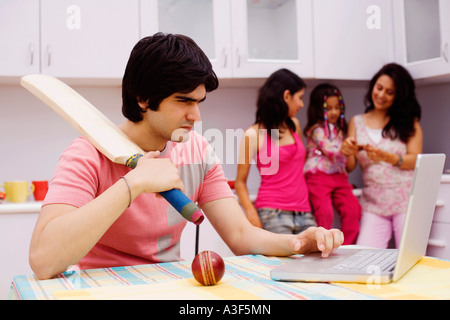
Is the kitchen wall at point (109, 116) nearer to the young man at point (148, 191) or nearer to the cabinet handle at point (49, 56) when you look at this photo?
the cabinet handle at point (49, 56)

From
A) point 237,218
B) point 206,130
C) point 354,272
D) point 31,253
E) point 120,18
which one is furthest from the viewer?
point 206,130

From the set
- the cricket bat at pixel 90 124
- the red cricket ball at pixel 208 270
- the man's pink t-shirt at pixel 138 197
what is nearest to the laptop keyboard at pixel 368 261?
the red cricket ball at pixel 208 270

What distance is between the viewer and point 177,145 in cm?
125

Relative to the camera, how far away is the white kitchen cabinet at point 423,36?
8.29 ft

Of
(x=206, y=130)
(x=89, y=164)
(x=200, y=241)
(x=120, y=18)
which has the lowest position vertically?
(x=200, y=241)

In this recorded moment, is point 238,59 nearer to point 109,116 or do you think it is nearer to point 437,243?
point 109,116

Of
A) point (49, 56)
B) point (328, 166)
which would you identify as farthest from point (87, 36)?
point (328, 166)

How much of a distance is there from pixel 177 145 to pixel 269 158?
124cm

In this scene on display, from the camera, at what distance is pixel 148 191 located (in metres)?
0.90

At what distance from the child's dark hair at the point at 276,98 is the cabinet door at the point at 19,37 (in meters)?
1.03

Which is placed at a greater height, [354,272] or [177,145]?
[177,145]

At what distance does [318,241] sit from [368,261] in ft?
0.36
